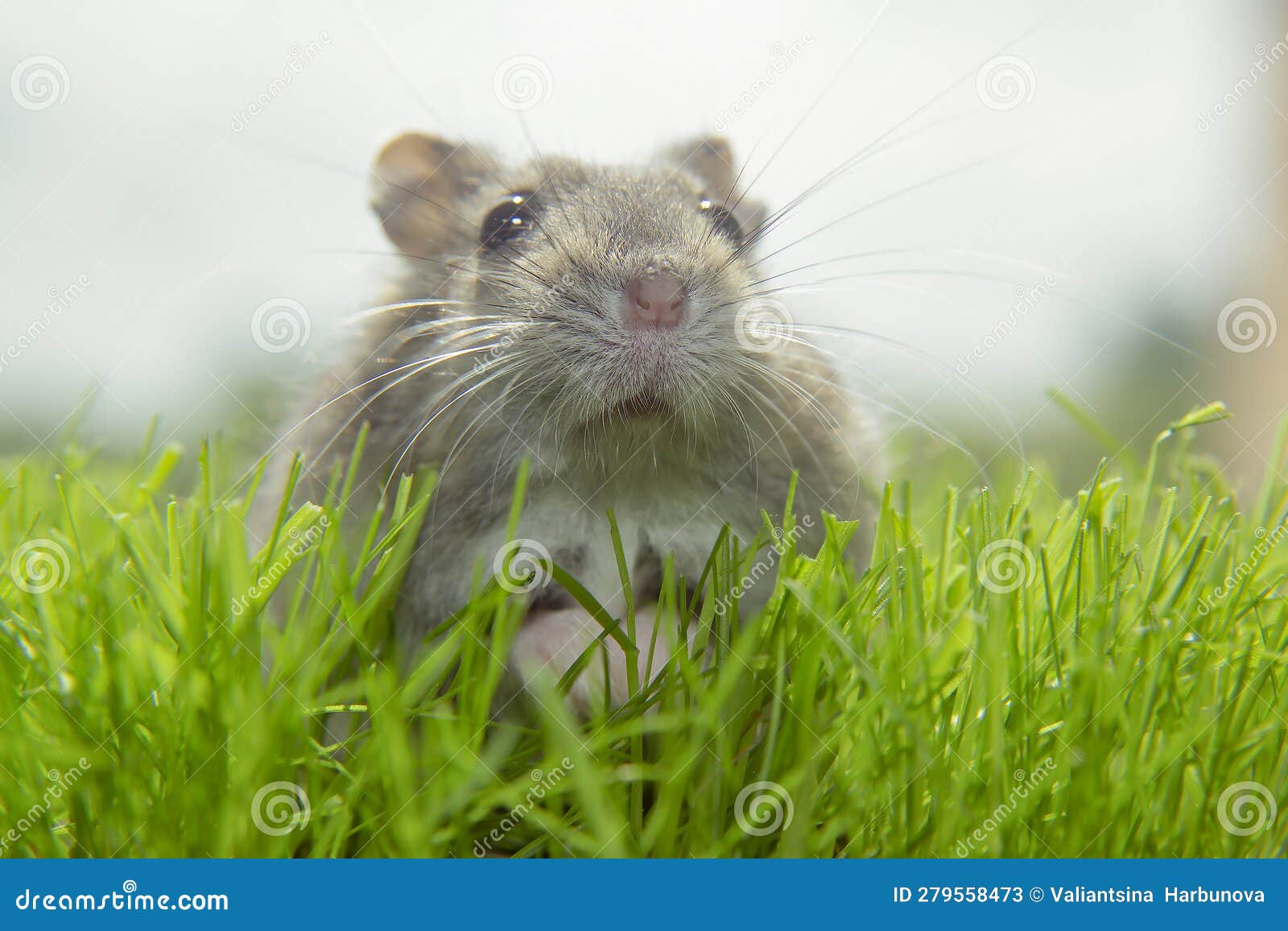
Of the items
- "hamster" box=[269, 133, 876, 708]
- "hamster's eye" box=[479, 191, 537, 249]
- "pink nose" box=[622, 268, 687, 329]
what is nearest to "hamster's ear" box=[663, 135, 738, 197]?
"hamster" box=[269, 133, 876, 708]

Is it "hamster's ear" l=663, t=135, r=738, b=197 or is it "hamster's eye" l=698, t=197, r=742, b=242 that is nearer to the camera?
"hamster's eye" l=698, t=197, r=742, b=242

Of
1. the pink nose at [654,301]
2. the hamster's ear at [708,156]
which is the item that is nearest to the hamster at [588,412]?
the pink nose at [654,301]

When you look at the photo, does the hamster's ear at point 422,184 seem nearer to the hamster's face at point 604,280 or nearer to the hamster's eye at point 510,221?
the hamster's face at point 604,280

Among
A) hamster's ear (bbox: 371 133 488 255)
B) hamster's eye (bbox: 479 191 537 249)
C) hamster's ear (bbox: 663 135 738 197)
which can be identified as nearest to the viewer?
hamster's eye (bbox: 479 191 537 249)

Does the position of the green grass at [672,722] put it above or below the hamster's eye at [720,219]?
below

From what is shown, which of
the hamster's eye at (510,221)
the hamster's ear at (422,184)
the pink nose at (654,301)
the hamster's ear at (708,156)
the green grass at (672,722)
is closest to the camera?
the green grass at (672,722)

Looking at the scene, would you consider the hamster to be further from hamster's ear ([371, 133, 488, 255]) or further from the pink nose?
hamster's ear ([371, 133, 488, 255])

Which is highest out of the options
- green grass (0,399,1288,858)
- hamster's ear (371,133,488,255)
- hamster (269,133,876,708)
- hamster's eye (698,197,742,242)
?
hamster's ear (371,133,488,255)

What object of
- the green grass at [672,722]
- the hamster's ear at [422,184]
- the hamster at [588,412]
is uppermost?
the hamster's ear at [422,184]
